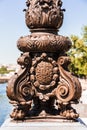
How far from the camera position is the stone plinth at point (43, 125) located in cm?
772

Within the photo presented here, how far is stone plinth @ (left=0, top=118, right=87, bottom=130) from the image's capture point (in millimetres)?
7723

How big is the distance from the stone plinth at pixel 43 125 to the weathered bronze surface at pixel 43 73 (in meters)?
0.11

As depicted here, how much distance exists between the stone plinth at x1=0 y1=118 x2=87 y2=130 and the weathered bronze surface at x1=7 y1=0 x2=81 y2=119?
0.35ft

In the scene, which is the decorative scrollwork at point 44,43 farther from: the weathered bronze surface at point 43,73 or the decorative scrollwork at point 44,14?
the decorative scrollwork at point 44,14

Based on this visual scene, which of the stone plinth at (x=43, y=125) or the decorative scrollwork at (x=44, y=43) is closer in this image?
the stone plinth at (x=43, y=125)

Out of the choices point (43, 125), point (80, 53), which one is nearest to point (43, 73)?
point (43, 125)

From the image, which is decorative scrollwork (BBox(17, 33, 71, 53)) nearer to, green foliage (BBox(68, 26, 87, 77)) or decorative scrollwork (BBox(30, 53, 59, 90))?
decorative scrollwork (BBox(30, 53, 59, 90))

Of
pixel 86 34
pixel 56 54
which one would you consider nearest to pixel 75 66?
pixel 86 34

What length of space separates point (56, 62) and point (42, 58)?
242mm

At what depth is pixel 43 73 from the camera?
8125 mm

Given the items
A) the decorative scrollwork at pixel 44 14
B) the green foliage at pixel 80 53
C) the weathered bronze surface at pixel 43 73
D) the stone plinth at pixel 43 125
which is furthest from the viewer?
the green foliage at pixel 80 53

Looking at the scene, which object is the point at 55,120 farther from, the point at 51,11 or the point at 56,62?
the point at 51,11

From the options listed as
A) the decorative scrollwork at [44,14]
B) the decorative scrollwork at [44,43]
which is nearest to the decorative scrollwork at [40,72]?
the decorative scrollwork at [44,43]

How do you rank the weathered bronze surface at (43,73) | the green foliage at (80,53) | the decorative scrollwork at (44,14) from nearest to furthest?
the weathered bronze surface at (43,73), the decorative scrollwork at (44,14), the green foliage at (80,53)
